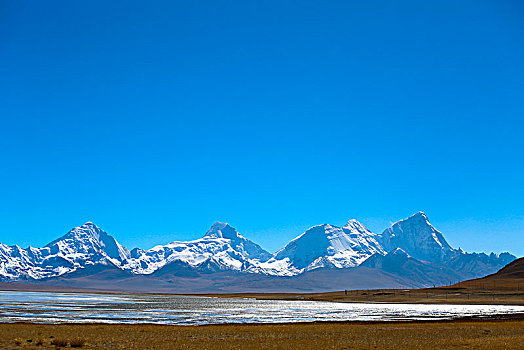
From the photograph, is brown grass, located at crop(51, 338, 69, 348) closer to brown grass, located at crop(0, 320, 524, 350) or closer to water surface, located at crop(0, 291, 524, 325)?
brown grass, located at crop(0, 320, 524, 350)

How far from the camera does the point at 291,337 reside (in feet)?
160

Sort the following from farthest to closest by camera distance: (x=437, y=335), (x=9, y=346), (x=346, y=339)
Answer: (x=437, y=335), (x=346, y=339), (x=9, y=346)

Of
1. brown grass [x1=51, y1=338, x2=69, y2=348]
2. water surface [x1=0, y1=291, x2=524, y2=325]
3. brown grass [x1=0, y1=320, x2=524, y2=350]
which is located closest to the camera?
brown grass [x1=51, y1=338, x2=69, y2=348]

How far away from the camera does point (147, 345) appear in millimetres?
41156

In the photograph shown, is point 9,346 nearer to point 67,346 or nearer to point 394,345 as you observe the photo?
point 67,346

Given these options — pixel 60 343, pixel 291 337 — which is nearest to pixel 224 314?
pixel 291 337

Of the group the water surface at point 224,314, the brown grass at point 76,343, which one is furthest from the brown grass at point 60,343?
the water surface at point 224,314

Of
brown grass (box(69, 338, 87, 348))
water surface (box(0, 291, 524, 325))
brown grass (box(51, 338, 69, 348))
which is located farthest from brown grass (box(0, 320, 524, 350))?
water surface (box(0, 291, 524, 325))

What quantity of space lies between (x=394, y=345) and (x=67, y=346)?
26891 mm

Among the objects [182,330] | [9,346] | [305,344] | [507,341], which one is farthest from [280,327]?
[9,346]

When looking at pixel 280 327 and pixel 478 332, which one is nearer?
pixel 478 332

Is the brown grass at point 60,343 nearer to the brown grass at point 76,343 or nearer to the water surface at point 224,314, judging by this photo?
the brown grass at point 76,343

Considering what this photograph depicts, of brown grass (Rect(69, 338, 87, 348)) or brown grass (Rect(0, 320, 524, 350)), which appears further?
brown grass (Rect(0, 320, 524, 350))

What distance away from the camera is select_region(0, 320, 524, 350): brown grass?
41.5 m
